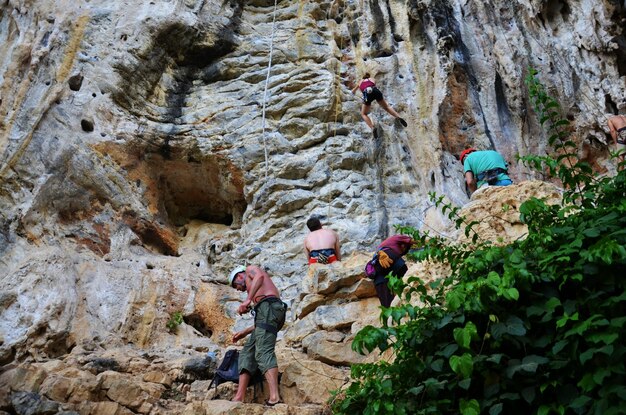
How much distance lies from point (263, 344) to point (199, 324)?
2707 mm

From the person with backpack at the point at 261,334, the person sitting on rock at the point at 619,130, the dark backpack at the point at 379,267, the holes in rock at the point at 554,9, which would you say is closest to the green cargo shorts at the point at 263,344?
the person with backpack at the point at 261,334

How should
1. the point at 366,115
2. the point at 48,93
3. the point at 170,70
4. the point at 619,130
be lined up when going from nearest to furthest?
the point at 619,130
the point at 48,93
the point at 366,115
the point at 170,70

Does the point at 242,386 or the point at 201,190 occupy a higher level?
the point at 242,386

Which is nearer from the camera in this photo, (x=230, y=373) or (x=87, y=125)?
(x=230, y=373)

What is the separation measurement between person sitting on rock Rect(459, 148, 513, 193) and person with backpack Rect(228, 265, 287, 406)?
2.66 meters

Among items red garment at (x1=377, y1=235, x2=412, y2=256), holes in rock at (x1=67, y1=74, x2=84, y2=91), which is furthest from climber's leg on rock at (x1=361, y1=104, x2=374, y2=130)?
holes in rock at (x1=67, y1=74, x2=84, y2=91)

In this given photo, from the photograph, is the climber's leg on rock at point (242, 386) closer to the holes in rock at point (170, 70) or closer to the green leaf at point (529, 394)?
the green leaf at point (529, 394)

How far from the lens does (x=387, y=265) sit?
21.7ft

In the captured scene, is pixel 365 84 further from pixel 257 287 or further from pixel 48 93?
pixel 257 287

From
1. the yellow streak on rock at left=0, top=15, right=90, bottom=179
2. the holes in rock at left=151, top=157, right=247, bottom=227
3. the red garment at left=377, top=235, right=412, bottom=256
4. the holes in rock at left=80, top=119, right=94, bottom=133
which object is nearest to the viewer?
the red garment at left=377, top=235, right=412, bottom=256

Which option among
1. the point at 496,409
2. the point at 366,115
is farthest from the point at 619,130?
the point at 496,409

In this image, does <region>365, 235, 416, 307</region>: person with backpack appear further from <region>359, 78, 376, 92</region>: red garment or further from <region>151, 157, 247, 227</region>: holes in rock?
<region>151, 157, 247, 227</region>: holes in rock

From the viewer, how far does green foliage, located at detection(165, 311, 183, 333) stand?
8203 mm

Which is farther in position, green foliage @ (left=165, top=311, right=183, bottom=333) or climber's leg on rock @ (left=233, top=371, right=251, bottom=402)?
green foliage @ (left=165, top=311, right=183, bottom=333)
